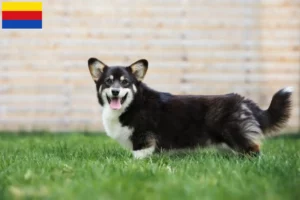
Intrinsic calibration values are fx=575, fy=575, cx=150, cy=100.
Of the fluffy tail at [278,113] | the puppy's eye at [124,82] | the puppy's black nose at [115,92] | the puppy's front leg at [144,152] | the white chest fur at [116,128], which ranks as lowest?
the puppy's front leg at [144,152]

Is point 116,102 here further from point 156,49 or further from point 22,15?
point 22,15

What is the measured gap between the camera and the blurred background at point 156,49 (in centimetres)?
693

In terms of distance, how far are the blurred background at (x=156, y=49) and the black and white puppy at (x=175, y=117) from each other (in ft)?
9.14

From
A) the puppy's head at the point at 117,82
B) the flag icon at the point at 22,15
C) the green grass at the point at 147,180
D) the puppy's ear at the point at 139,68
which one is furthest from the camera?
the flag icon at the point at 22,15

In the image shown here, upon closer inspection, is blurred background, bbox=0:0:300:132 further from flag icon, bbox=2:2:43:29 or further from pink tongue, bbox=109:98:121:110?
pink tongue, bbox=109:98:121:110

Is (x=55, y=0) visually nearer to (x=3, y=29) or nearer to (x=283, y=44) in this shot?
(x=3, y=29)

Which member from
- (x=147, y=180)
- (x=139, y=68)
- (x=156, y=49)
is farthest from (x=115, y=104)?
(x=156, y=49)

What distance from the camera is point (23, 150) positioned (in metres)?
4.51

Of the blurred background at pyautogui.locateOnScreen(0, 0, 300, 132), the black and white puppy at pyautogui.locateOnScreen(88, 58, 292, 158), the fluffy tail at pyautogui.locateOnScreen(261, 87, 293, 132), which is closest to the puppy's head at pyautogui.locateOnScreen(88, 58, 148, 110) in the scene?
the black and white puppy at pyautogui.locateOnScreen(88, 58, 292, 158)

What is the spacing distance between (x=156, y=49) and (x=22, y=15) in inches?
65.8

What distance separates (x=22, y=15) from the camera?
6953 millimetres

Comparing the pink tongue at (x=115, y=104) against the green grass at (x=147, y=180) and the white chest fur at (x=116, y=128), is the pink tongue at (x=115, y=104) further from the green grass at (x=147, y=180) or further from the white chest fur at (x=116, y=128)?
the green grass at (x=147, y=180)

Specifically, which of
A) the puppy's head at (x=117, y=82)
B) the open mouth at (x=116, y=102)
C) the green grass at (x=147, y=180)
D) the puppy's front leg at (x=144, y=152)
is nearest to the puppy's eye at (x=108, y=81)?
the puppy's head at (x=117, y=82)

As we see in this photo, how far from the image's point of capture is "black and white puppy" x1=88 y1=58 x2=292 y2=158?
156 inches
